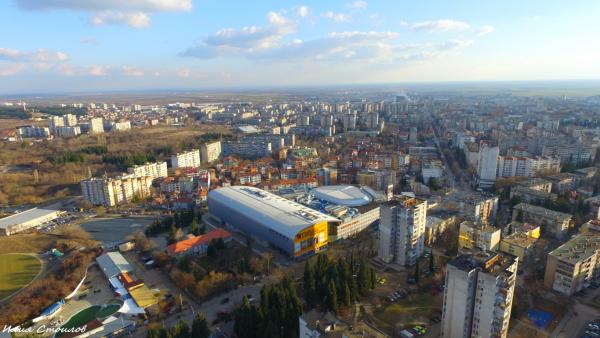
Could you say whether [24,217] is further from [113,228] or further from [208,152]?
[208,152]

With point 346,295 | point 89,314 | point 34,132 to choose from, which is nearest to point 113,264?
point 89,314

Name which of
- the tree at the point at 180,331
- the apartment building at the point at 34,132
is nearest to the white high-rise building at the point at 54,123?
the apartment building at the point at 34,132

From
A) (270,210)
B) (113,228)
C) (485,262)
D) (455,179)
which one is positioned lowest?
(113,228)

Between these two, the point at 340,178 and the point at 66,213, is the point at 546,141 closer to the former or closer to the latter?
the point at 340,178

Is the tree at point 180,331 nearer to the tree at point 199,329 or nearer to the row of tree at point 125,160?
the tree at point 199,329

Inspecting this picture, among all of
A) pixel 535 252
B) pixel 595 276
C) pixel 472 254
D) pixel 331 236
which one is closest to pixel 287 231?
pixel 331 236

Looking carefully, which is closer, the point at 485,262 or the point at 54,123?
the point at 485,262
